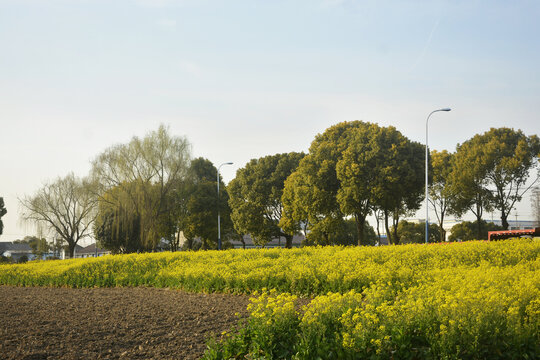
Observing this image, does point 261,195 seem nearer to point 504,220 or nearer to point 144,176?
point 144,176

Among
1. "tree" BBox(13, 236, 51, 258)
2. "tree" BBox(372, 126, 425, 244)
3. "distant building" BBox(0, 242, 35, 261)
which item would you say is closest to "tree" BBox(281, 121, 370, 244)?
"tree" BBox(372, 126, 425, 244)

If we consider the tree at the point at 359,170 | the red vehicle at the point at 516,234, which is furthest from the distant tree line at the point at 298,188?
the red vehicle at the point at 516,234

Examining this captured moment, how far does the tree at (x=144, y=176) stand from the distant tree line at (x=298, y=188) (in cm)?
8

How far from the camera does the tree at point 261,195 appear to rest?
50.1 metres

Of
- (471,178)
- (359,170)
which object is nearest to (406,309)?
(359,170)

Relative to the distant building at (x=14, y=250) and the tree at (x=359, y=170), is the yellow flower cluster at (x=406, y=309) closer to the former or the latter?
the tree at (x=359, y=170)

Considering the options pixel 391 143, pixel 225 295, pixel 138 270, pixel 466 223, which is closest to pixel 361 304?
pixel 225 295

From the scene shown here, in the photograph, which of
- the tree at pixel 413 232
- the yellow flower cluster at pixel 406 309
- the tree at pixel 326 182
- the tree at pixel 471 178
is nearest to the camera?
the yellow flower cluster at pixel 406 309

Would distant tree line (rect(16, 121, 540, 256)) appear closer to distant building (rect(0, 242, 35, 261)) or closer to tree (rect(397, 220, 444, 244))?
tree (rect(397, 220, 444, 244))

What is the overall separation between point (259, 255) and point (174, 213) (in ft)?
104

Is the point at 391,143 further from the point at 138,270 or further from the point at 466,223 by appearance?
the point at 466,223

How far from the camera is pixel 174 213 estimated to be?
4875 centimetres

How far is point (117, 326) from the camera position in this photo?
9383 mm

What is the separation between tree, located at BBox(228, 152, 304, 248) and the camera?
5009 cm
